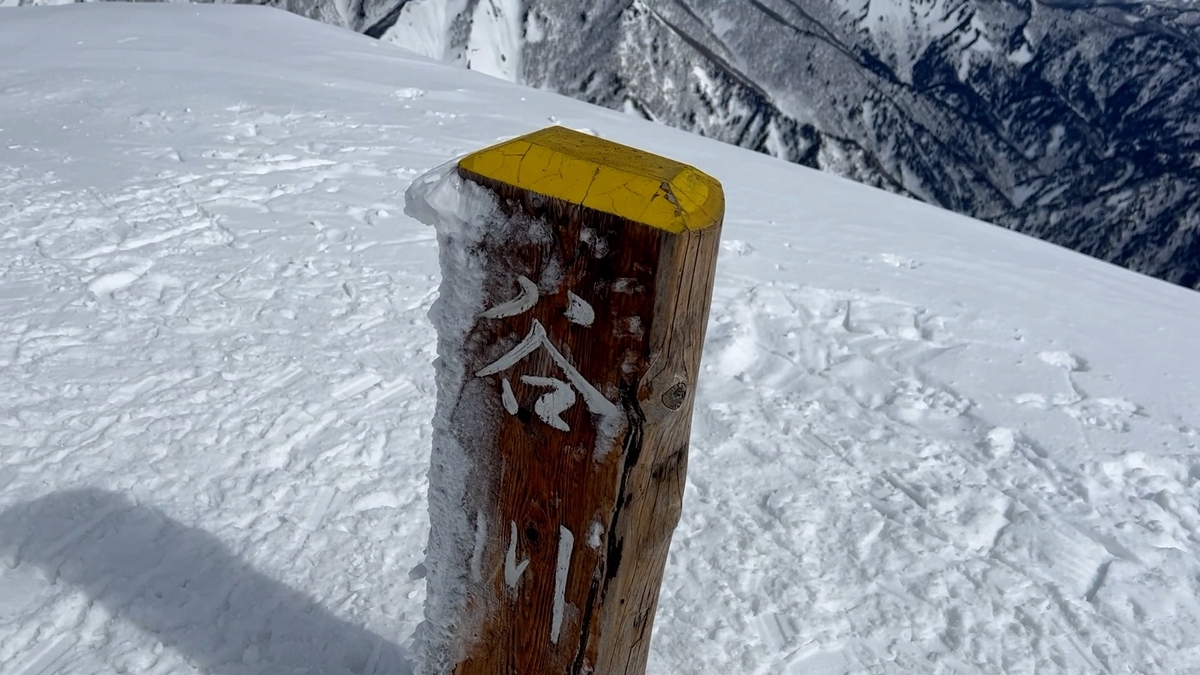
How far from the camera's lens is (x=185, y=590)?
7.57 ft

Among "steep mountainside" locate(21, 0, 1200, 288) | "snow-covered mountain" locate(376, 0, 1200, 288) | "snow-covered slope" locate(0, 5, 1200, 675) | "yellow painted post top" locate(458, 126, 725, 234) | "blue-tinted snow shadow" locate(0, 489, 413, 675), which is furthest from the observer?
"snow-covered mountain" locate(376, 0, 1200, 288)

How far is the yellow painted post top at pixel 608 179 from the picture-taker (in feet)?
4.21

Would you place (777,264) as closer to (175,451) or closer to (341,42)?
(175,451)

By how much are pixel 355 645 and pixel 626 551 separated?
1083mm

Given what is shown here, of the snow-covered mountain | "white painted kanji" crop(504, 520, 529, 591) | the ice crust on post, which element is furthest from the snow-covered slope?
the snow-covered mountain

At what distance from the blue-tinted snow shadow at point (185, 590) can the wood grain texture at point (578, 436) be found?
630mm

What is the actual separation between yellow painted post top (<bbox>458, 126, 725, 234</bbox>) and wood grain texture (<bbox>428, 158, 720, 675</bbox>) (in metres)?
0.02

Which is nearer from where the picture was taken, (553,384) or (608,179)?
(608,179)

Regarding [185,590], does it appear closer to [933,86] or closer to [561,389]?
[561,389]

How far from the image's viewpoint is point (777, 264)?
188 inches

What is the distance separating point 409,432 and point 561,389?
5.99ft

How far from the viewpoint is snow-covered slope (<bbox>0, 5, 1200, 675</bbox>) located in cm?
239

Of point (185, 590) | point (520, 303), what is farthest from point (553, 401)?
point (185, 590)

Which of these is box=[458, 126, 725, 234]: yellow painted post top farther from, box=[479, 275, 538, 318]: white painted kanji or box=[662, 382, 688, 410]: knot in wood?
box=[662, 382, 688, 410]: knot in wood
